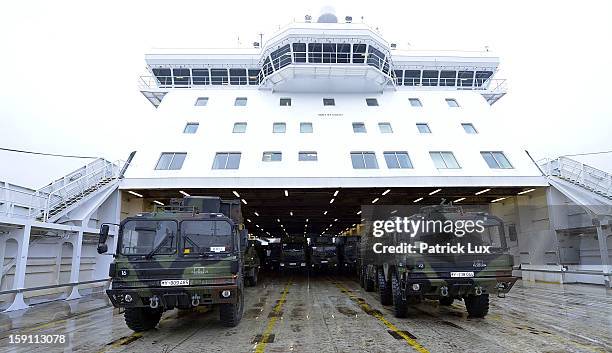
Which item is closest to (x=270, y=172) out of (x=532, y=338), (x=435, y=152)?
(x=435, y=152)

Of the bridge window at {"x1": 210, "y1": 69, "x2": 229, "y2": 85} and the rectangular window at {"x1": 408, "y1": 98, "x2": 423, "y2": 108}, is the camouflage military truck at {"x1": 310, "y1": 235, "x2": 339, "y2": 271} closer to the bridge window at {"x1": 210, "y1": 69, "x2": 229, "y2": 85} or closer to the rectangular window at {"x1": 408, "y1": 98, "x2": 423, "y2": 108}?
the rectangular window at {"x1": 408, "y1": 98, "x2": 423, "y2": 108}

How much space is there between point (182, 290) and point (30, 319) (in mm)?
5658

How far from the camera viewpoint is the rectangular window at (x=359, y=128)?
856 inches

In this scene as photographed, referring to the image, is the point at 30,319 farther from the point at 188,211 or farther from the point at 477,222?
the point at 477,222

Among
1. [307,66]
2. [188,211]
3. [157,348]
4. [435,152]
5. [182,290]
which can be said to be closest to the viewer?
[157,348]

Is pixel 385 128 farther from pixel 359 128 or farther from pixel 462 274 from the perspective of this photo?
pixel 462 274

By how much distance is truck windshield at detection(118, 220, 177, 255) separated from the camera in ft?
25.5

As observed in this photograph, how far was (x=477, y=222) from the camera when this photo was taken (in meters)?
9.05

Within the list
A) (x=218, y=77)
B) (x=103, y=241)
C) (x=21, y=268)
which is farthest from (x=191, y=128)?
(x=103, y=241)

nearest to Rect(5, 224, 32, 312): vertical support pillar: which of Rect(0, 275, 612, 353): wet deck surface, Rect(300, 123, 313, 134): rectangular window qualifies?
Rect(0, 275, 612, 353): wet deck surface

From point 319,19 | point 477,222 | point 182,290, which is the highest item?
point 319,19

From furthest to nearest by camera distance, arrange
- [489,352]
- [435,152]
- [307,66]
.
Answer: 1. [307,66]
2. [435,152]
3. [489,352]

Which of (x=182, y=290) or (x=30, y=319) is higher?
(x=182, y=290)

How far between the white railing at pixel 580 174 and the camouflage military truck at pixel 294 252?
16735mm
